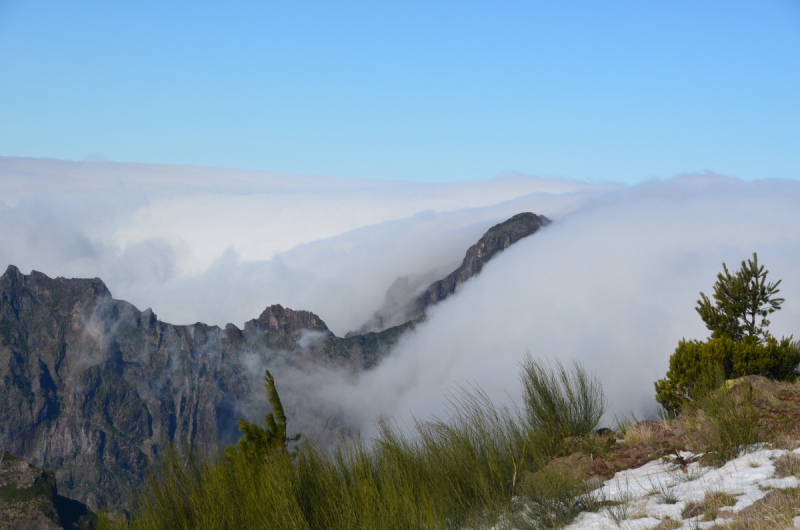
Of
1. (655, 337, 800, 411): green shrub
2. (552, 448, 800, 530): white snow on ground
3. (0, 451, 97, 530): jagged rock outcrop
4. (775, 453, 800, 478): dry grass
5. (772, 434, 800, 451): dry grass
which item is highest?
(775, 453, 800, 478): dry grass

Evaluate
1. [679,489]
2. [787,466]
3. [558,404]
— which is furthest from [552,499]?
[558,404]

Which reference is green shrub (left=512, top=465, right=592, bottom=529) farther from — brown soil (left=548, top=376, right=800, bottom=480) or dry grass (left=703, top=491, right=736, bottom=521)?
dry grass (left=703, top=491, right=736, bottom=521)

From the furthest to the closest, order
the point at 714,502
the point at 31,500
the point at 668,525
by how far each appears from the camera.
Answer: the point at 31,500 → the point at 714,502 → the point at 668,525

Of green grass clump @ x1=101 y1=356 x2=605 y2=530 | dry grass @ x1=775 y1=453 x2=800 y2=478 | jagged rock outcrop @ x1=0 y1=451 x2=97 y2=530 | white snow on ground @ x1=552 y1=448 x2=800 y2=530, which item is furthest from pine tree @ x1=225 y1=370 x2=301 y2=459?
jagged rock outcrop @ x1=0 y1=451 x2=97 y2=530

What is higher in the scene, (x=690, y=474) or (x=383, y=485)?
(x=383, y=485)

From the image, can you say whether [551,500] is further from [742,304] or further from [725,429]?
[742,304]

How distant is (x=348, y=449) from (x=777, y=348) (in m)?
12.8

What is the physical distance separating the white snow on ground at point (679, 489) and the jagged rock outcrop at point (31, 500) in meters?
173

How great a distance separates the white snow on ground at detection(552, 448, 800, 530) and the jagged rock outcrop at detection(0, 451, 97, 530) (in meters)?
173

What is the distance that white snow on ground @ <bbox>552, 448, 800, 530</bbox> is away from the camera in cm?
602

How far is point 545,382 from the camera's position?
31.2 feet

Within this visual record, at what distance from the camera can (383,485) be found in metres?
6.44

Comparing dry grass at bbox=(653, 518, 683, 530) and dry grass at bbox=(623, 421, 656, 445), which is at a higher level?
dry grass at bbox=(653, 518, 683, 530)

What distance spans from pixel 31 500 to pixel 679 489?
201m
